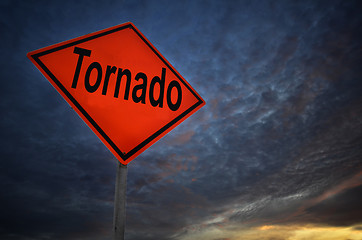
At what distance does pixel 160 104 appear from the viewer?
2.84 meters

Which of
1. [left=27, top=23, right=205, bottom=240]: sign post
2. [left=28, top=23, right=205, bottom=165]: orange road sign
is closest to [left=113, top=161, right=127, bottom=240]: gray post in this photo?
[left=27, top=23, right=205, bottom=240]: sign post

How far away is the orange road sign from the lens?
7.70ft

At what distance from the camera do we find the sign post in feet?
7.61

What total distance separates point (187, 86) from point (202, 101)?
12.4 inches

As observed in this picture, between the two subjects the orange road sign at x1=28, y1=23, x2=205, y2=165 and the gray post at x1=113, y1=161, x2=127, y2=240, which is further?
the orange road sign at x1=28, y1=23, x2=205, y2=165

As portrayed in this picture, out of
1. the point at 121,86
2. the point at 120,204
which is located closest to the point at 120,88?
the point at 121,86


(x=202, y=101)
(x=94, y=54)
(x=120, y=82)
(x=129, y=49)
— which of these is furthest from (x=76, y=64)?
(x=202, y=101)

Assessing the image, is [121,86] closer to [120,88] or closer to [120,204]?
[120,88]

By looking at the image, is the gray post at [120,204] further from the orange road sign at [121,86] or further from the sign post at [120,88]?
the orange road sign at [121,86]

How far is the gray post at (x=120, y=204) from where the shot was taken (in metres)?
1.99

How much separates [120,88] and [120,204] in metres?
1.33

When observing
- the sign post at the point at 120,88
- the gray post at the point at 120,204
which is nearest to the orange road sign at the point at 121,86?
the sign post at the point at 120,88

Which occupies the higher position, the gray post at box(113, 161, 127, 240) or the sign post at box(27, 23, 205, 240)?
the sign post at box(27, 23, 205, 240)

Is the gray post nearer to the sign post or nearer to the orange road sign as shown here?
the sign post
